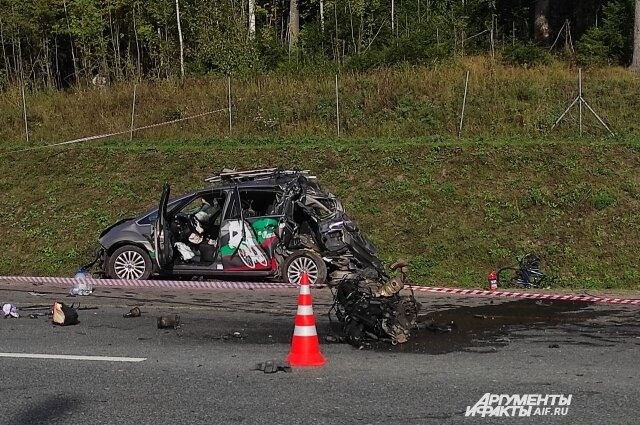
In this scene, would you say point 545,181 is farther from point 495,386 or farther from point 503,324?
point 495,386

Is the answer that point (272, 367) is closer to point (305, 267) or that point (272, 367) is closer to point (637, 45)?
point (305, 267)

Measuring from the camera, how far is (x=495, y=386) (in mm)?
6652

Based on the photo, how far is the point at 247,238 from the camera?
12836 mm

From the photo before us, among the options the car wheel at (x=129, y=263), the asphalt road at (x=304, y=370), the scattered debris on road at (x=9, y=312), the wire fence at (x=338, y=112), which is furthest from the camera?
the wire fence at (x=338, y=112)

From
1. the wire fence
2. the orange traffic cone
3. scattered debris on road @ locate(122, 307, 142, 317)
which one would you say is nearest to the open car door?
scattered debris on road @ locate(122, 307, 142, 317)

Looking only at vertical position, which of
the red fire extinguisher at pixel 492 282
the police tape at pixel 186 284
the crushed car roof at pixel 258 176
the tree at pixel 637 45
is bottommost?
the red fire extinguisher at pixel 492 282

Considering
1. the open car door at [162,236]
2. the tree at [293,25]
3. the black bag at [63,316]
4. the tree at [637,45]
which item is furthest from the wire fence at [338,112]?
the black bag at [63,316]

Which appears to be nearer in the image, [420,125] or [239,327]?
[239,327]

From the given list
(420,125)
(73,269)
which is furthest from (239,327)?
(420,125)

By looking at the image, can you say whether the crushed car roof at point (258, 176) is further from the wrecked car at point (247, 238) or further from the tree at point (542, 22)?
the tree at point (542, 22)

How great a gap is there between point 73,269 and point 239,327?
284 inches

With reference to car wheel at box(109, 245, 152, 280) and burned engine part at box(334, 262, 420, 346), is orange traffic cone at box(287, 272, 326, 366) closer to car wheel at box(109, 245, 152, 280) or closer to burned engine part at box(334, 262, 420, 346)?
burned engine part at box(334, 262, 420, 346)

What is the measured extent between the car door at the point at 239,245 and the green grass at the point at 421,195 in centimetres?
302

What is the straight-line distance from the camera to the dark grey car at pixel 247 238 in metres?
12.8
